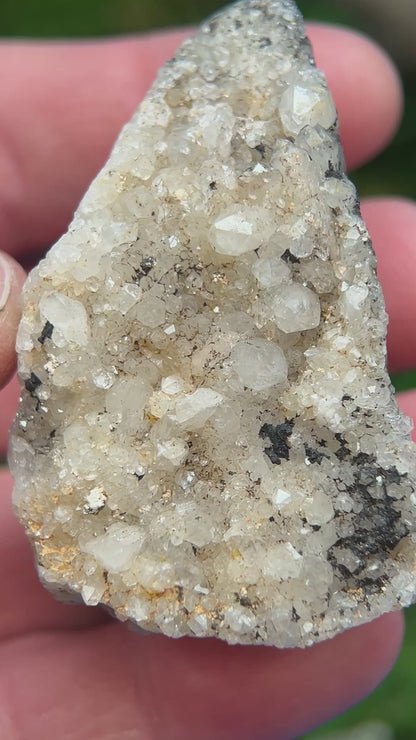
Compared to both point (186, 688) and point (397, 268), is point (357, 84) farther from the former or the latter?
point (186, 688)

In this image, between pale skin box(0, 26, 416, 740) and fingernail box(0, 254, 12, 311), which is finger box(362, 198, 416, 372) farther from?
fingernail box(0, 254, 12, 311)

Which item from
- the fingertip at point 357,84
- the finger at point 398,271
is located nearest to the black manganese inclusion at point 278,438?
the finger at point 398,271

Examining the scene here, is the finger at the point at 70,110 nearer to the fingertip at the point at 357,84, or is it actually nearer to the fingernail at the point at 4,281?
the fingertip at the point at 357,84

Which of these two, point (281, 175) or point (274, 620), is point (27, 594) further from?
point (281, 175)

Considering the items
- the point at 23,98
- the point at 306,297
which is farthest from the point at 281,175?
the point at 23,98

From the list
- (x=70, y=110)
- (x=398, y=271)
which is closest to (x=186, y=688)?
(x=398, y=271)
